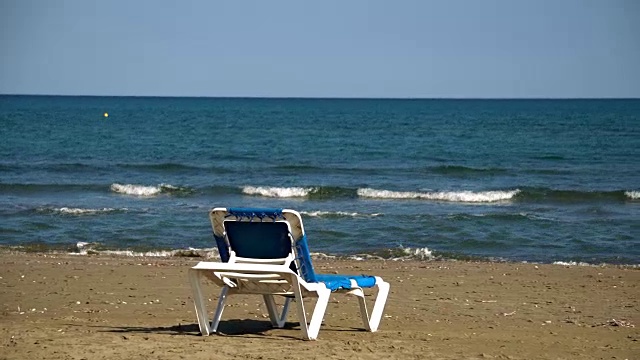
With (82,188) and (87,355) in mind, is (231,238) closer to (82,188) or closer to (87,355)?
(87,355)

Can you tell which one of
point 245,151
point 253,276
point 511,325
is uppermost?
point 253,276

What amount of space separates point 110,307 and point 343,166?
25.9m

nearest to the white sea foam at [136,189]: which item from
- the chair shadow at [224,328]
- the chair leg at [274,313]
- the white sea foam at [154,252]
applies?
the white sea foam at [154,252]

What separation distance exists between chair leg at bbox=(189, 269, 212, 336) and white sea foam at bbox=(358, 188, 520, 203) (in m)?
17.0

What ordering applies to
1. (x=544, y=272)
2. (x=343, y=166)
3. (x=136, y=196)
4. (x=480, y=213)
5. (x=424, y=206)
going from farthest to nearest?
(x=343, y=166), (x=136, y=196), (x=424, y=206), (x=480, y=213), (x=544, y=272)

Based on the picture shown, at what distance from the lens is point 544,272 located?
13969mm

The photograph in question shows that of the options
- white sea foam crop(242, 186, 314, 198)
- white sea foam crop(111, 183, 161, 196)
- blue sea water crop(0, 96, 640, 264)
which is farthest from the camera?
white sea foam crop(242, 186, 314, 198)

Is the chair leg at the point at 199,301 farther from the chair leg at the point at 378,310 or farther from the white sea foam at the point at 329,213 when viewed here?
the white sea foam at the point at 329,213

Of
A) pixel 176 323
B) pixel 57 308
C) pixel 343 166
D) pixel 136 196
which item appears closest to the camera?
pixel 176 323

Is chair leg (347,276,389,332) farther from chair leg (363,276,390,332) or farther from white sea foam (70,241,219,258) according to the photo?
white sea foam (70,241,219,258)

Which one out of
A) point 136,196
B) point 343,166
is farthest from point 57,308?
point 343,166

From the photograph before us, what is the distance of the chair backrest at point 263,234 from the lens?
7.97 metres

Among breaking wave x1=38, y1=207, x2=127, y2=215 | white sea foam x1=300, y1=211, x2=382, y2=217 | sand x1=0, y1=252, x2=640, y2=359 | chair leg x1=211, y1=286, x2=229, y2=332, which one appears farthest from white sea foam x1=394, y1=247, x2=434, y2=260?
chair leg x1=211, y1=286, x2=229, y2=332

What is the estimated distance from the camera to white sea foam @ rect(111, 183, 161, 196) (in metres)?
26.7
